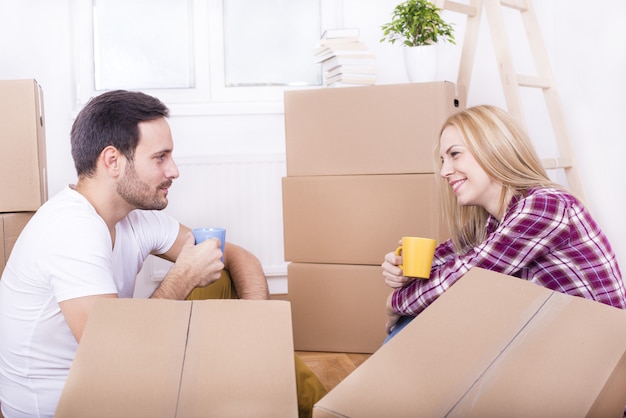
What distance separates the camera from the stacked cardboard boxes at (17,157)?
1.66 m

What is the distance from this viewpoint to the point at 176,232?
5.39 ft

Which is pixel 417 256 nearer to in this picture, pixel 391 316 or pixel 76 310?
pixel 391 316

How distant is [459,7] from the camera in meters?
2.11

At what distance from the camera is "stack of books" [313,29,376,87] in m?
2.14

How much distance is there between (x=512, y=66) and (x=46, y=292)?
1499 mm

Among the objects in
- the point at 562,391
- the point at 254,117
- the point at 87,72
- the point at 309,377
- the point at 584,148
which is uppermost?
the point at 87,72

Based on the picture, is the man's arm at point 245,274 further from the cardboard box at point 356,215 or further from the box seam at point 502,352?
the box seam at point 502,352

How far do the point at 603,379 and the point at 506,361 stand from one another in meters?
0.10

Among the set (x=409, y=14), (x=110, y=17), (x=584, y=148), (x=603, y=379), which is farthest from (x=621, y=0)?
(x=110, y=17)

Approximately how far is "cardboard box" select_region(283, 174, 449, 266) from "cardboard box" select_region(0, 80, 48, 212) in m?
0.77

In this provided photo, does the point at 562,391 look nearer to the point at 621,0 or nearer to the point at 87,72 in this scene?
the point at 621,0

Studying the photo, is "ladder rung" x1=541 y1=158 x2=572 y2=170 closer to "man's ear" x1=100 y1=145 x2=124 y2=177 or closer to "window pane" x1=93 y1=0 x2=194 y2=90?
"man's ear" x1=100 y1=145 x2=124 y2=177

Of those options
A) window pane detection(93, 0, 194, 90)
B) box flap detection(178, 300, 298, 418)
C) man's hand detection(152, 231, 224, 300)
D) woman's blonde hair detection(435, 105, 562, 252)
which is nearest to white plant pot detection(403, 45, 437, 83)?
woman's blonde hair detection(435, 105, 562, 252)

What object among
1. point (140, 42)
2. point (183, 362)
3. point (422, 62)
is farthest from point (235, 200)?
point (183, 362)
